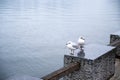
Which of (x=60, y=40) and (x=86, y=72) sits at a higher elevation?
(x=86, y=72)

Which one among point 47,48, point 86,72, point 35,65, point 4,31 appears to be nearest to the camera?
point 86,72

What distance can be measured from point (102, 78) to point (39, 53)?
739cm

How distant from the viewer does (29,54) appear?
11414 millimetres

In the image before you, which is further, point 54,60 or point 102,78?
point 54,60

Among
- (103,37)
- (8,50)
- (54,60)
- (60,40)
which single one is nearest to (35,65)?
(54,60)

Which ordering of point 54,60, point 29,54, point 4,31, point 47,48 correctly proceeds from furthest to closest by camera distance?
point 4,31, point 47,48, point 29,54, point 54,60

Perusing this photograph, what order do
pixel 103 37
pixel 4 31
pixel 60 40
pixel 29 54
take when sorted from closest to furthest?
pixel 29 54
pixel 60 40
pixel 103 37
pixel 4 31

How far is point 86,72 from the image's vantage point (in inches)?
161

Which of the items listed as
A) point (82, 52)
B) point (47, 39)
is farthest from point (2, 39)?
point (82, 52)

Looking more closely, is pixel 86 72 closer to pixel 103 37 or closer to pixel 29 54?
pixel 29 54

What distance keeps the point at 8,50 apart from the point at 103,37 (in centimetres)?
614

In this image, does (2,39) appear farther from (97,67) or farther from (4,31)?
(97,67)

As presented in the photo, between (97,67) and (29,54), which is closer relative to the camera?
(97,67)

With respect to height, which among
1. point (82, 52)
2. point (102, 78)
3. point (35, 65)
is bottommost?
point (35, 65)
